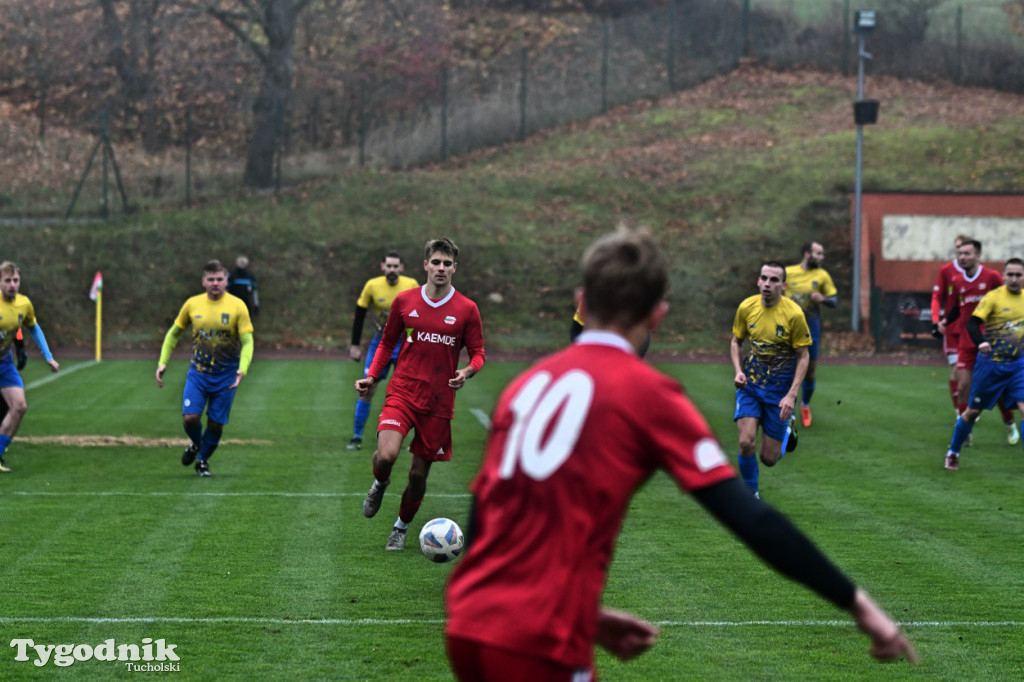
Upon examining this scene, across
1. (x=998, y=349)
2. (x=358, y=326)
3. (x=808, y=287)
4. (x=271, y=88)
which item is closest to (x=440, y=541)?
(x=358, y=326)

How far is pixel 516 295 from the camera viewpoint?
31.0 metres

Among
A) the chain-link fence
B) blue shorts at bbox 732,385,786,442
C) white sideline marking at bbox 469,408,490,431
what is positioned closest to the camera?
blue shorts at bbox 732,385,786,442

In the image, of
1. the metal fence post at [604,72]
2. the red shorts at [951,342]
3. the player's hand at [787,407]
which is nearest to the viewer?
the player's hand at [787,407]

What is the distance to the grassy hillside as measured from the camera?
30.5m

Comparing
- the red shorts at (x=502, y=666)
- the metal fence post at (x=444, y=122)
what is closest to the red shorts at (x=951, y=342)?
the red shorts at (x=502, y=666)

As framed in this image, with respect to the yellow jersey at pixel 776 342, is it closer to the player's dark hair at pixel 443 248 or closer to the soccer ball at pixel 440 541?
the player's dark hair at pixel 443 248

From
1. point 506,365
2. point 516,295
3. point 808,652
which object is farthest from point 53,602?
point 516,295

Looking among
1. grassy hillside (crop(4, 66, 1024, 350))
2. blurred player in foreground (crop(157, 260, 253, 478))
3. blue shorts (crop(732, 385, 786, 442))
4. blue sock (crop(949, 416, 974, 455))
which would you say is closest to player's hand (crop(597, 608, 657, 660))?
blue shorts (crop(732, 385, 786, 442))

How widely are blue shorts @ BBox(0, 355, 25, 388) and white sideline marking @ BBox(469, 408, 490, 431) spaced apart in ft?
20.2

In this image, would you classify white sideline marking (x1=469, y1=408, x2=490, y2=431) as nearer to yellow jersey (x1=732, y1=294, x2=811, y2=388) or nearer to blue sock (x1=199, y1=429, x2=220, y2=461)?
blue sock (x1=199, y1=429, x2=220, y2=461)

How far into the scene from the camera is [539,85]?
4166 centimetres

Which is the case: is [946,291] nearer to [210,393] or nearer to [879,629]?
[210,393]

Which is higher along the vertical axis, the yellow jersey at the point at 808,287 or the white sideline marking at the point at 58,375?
the yellow jersey at the point at 808,287

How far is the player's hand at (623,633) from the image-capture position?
3223 millimetres
